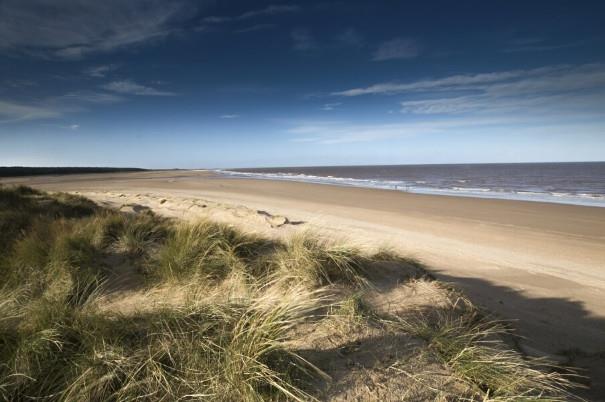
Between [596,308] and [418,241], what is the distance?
14.4ft

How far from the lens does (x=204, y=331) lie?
2695mm

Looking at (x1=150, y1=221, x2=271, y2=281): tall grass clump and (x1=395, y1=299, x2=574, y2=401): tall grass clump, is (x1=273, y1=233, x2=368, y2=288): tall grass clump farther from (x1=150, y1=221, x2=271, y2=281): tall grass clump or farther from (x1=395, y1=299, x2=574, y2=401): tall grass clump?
(x1=395, y1=299, x2=574, y2=401): tall grass clump

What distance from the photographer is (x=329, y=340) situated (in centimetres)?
270

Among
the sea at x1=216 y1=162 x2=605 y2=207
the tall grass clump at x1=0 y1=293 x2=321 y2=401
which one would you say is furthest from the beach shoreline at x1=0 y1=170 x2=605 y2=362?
the sea at x1=216 y1=162 x2=605 y2=207

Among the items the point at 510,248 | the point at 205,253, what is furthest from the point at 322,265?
the point at 510,248

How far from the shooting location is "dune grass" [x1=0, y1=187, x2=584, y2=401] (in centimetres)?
222

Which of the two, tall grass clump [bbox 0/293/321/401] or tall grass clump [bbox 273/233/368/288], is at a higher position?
tall grass clump [bbox 273/233/368/288]

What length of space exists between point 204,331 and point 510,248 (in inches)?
349

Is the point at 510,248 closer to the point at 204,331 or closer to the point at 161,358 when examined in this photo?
the point at 204,331

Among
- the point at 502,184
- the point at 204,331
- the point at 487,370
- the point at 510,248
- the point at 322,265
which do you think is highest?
the point at 502,184

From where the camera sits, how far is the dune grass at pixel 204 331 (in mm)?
2217

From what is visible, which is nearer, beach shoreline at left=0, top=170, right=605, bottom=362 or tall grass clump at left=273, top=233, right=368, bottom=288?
tall grass clump at left=273, top=233, right=368, bottom=288

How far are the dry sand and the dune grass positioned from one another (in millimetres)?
1249

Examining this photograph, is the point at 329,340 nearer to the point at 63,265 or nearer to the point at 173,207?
the point at 63,265
